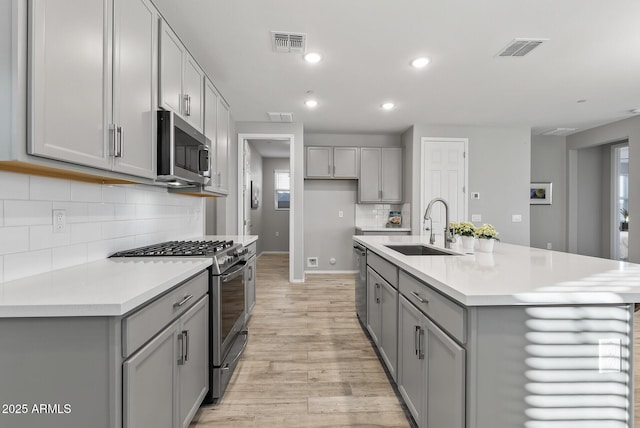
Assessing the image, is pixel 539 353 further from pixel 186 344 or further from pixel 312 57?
pixel 312 57

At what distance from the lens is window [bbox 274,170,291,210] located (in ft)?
28.1

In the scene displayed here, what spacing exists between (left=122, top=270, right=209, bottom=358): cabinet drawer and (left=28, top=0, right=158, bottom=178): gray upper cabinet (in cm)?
63

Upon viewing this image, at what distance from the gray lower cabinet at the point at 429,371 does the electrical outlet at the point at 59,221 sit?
1.79 meters

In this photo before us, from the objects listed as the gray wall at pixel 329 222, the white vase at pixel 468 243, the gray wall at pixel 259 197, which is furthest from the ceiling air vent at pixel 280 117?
the white vase at pixel 468 243

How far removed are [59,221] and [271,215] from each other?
705 centimetres

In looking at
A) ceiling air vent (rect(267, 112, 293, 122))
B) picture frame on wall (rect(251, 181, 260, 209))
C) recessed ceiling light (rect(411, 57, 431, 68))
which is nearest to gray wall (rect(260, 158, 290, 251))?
picture frame on wall (rect(251, 181, 260, 209))

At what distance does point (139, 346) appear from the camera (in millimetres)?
1105

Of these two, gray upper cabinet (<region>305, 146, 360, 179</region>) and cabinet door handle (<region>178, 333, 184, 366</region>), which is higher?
gray upper cabinet (<region>305, 146, 360, 179</region>)

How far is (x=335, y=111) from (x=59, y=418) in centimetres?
433

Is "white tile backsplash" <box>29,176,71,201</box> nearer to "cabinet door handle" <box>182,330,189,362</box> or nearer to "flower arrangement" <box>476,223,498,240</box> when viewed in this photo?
"cabinet door handle" <box>182,330,189,362</box>

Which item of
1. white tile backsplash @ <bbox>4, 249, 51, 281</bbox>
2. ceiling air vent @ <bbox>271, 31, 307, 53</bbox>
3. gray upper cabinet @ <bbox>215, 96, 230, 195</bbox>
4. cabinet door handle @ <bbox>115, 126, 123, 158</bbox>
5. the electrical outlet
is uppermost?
ceiling air vent @ <bbox>271, 31, 307, 53</bbox>

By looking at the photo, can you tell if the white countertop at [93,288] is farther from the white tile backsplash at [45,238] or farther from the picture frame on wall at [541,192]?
the picture frame on wall at [541,192]

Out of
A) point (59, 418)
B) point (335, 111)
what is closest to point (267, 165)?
point (335, 111)

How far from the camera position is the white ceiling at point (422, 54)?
2.30m
